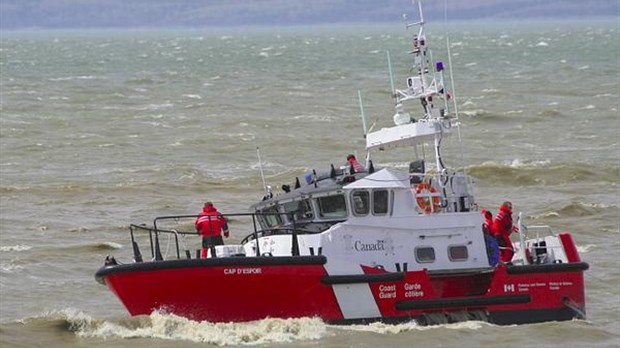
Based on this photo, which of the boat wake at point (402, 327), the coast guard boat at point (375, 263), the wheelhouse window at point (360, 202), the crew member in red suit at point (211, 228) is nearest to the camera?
the coast guard boat at point (375, 263)

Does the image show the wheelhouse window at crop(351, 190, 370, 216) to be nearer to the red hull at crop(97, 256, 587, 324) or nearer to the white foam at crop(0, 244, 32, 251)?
the red hull at crop(97, 256, 587, 324)

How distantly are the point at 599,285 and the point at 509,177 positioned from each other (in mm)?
15416

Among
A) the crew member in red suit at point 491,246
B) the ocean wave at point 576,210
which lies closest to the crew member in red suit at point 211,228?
the crew member in red suit at point 491,246

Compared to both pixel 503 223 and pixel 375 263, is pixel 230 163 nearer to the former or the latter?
pixel 503 223

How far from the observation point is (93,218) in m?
37.4

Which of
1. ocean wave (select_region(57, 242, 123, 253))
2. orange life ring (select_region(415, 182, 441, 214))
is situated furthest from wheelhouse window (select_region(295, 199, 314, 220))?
ocean wave (select_region(57, 242, 123, 253))

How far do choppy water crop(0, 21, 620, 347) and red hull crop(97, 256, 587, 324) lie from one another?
0.25m

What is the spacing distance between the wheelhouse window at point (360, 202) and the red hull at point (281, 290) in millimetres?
952

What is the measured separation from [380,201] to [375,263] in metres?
1.02

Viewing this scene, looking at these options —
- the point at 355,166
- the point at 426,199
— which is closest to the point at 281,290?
the point at 355,166

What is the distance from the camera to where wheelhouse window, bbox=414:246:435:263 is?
24.5 m

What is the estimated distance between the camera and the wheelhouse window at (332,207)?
24.1m

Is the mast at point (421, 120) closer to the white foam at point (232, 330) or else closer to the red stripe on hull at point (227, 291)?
the red stripe on hull at point (227, 291)

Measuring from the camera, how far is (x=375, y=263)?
24125mm
